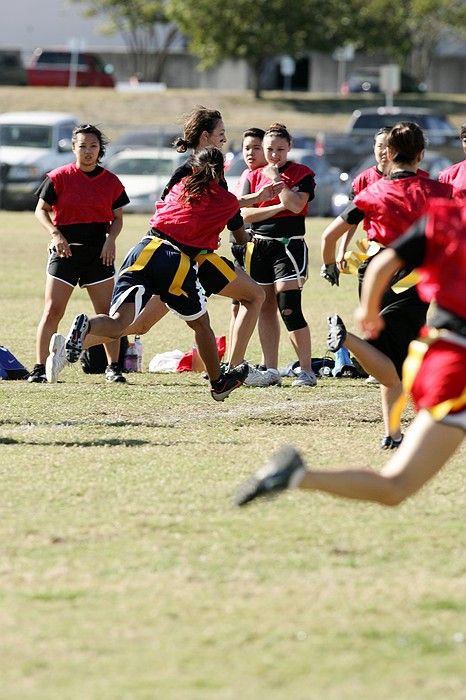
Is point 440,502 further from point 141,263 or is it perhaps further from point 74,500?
point 141,263

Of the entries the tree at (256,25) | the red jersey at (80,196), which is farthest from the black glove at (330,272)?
the tree at (256,25)

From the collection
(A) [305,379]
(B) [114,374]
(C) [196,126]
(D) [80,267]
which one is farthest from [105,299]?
(C) [196,126]

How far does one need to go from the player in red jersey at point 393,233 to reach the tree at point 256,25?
139 feet

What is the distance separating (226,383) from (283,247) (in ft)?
5.52

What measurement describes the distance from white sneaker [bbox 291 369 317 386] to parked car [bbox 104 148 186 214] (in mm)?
20103

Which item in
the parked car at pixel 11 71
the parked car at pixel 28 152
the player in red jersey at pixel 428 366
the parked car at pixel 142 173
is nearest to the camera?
the player in red jersey at pixel 428 366

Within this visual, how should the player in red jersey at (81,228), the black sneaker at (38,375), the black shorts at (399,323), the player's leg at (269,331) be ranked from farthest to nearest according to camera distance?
the player's leg at (269,331) < the black sneaker at (38,375) < the player in red jersey at (81,228) < the black shorts at (399,323)

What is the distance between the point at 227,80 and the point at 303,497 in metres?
57.4

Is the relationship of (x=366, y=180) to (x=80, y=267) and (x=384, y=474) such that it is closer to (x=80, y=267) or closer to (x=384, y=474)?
(x=80, y=267)

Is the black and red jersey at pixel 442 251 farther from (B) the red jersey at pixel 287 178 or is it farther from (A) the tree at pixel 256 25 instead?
(A) the tree at pixel 256 25

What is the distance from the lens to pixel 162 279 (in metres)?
9.17

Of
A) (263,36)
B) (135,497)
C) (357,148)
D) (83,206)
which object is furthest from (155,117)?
(135,497)

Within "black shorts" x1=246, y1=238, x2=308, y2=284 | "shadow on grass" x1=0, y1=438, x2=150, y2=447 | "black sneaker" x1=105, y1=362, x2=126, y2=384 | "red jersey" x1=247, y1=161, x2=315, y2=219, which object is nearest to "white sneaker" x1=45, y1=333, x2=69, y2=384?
"shadow on grass" x1=0, y1=438, x2=150, y2=447

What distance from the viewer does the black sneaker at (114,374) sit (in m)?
10.9
